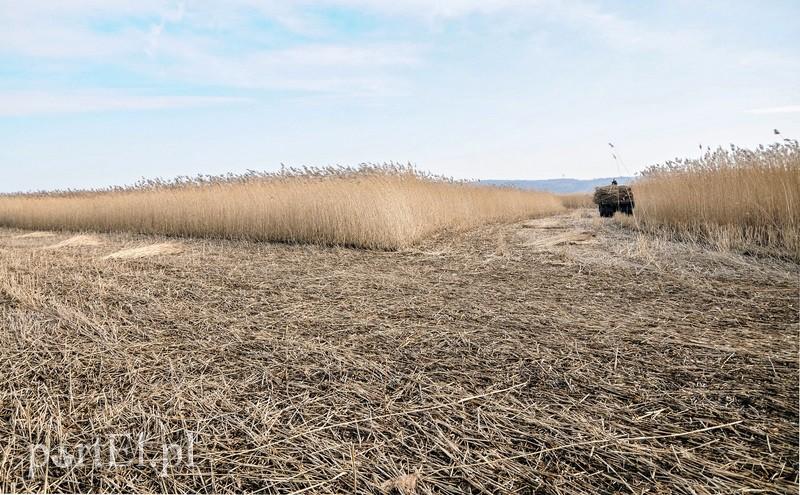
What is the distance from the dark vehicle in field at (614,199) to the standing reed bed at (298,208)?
2710 mm

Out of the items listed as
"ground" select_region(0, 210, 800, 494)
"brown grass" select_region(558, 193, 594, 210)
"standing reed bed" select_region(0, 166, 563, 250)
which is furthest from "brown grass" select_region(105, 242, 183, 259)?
"brown grass" select_region(558, 193, 594, 210)

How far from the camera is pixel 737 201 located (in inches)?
225

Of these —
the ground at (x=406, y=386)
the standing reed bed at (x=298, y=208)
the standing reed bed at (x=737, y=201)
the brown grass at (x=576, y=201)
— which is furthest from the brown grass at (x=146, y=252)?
the brown grass at (x=576, y=201)

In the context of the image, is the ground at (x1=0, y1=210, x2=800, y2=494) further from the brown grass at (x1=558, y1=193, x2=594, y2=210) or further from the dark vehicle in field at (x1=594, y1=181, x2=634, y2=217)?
the brown grass at (x1=558, y1=193, x2=594, y2=210)

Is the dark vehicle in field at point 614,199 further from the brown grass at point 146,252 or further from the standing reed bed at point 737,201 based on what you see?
the brown grass at point 146,252

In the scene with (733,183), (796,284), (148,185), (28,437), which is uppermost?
(148,185)

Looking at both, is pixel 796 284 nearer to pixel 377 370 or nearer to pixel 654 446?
pixel 654 446

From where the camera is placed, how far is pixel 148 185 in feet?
41.2

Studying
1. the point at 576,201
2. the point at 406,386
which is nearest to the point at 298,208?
the point at 406,386

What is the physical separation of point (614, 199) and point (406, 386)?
9.70m

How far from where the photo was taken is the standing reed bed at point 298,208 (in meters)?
6.73

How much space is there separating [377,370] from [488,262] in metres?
2.99

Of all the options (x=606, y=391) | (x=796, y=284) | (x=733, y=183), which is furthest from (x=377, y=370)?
(x=733, y=183)

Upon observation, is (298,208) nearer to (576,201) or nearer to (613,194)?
(613,194)
